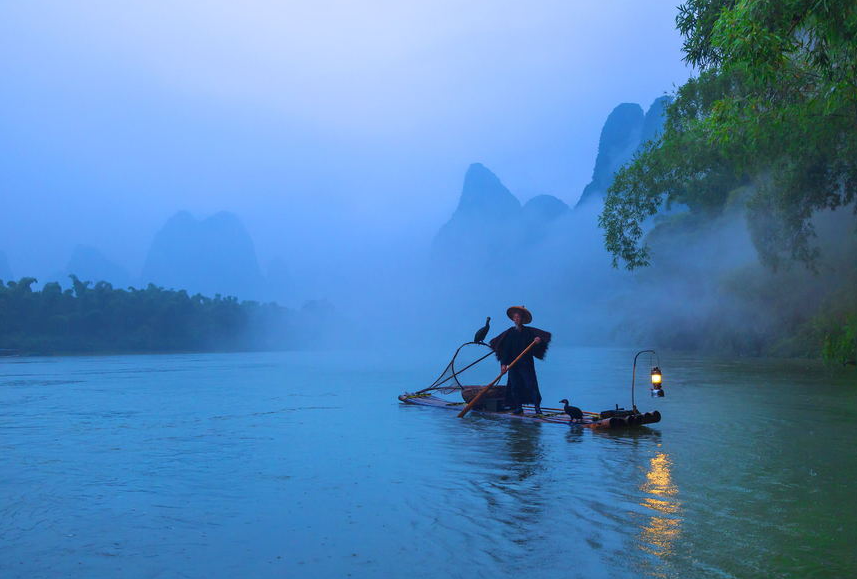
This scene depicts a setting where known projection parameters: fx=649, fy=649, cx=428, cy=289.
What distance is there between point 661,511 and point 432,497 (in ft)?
7.08

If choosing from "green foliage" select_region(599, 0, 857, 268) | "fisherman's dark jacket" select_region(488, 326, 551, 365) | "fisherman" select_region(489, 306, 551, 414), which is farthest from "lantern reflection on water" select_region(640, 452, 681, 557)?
"green foliage" select_region(599, 0, 857, 268)

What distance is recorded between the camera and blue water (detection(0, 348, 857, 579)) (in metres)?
4.51

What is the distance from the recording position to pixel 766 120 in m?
13.6

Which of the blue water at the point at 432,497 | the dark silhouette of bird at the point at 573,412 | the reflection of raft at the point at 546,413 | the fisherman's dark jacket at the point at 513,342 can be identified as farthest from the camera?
the fisherman's dark jacket at the point at 513,342

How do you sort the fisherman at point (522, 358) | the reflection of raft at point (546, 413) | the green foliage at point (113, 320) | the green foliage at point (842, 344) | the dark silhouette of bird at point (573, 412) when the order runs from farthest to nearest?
the green foliage at point (113, 320) < the green foliage at point (842, 344) < the fisherman at point (522, 358) < the dark silhouette of bird at point (573, 412) < the reflection of raft at point (546, 413)

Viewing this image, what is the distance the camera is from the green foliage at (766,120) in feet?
26.4

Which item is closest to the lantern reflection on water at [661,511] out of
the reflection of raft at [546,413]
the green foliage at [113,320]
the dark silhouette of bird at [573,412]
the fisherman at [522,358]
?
the reflection of raft at [546,413]

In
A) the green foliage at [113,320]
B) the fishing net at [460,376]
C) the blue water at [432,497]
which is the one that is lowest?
the blue water at [432,497]

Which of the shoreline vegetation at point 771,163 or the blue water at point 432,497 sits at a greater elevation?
the shoreline vegetation at point 771,163

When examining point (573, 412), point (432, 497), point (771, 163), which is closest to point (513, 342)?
point (573, 412)

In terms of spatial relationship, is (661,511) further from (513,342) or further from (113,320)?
(113,320)

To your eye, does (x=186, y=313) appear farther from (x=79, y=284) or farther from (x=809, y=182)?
(x=809, y=182)

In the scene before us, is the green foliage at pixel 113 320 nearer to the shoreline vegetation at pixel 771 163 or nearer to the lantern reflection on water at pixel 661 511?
the shoreline vegetation at pixel 771 163

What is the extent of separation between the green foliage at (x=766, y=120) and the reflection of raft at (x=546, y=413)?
4861mm
